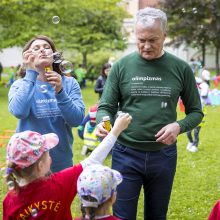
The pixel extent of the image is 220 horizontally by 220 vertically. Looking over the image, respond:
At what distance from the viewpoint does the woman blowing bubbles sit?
294 cm

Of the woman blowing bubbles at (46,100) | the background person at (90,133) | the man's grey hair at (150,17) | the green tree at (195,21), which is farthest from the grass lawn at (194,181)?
the green tree at (195,21)

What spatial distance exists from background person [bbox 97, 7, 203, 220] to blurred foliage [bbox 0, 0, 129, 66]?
1685 cm

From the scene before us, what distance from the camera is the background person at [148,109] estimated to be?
2.88m

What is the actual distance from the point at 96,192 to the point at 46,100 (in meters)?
1.00

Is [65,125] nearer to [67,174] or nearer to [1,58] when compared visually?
[67,174]

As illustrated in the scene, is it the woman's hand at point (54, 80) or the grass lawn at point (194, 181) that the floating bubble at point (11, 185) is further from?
the grass lawn at point (194, 181)

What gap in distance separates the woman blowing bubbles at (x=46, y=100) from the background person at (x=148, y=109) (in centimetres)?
25

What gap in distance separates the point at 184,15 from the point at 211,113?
14.1m

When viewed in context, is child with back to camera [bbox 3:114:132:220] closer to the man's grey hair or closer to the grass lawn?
the man's grey hair

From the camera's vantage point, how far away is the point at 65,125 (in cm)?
314

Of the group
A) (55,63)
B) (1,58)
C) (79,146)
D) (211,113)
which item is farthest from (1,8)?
(1,58)

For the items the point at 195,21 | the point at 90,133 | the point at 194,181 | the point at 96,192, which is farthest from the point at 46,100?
the point at 195,21

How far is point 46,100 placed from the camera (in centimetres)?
305

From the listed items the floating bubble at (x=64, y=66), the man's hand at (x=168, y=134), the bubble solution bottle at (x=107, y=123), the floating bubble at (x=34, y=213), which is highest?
the floating bubble at (x=64, y=66)
